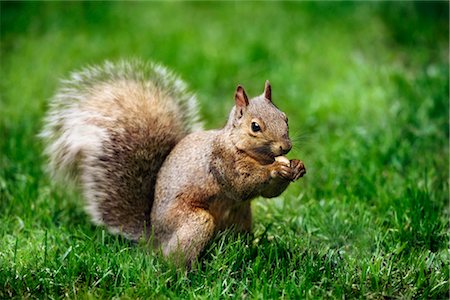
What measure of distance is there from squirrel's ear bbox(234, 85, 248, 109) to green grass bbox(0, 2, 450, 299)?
387mm

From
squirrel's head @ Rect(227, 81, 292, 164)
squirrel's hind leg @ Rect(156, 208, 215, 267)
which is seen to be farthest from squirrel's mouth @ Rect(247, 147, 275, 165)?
squirrel's hind leg @ Rect(156, 208, 215, 267)

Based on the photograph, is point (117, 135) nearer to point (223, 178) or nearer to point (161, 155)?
point (161, 155)

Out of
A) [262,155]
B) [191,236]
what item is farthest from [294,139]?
[191,236]

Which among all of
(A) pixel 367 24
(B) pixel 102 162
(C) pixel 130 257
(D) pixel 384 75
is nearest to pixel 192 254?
(C) pixel 130 257

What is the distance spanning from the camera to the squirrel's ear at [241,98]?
2.95m

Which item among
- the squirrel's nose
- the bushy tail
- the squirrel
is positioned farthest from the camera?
the bushy tail

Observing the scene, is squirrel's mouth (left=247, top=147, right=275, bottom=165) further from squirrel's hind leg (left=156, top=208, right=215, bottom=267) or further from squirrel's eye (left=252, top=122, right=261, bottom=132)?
squirrel's hind leg (left=156, top=208, right=215, bottom=267)

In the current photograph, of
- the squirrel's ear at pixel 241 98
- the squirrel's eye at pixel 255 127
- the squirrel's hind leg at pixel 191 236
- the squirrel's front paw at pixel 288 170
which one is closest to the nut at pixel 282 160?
the squirrel's front paw at pixel 288 170

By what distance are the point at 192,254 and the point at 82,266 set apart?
1.36 ft

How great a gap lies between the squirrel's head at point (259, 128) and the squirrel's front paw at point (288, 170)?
0.04m

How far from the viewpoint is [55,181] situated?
3521 millimetres

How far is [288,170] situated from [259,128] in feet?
0.61

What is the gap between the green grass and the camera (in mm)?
2869

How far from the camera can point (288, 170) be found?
283 cm
